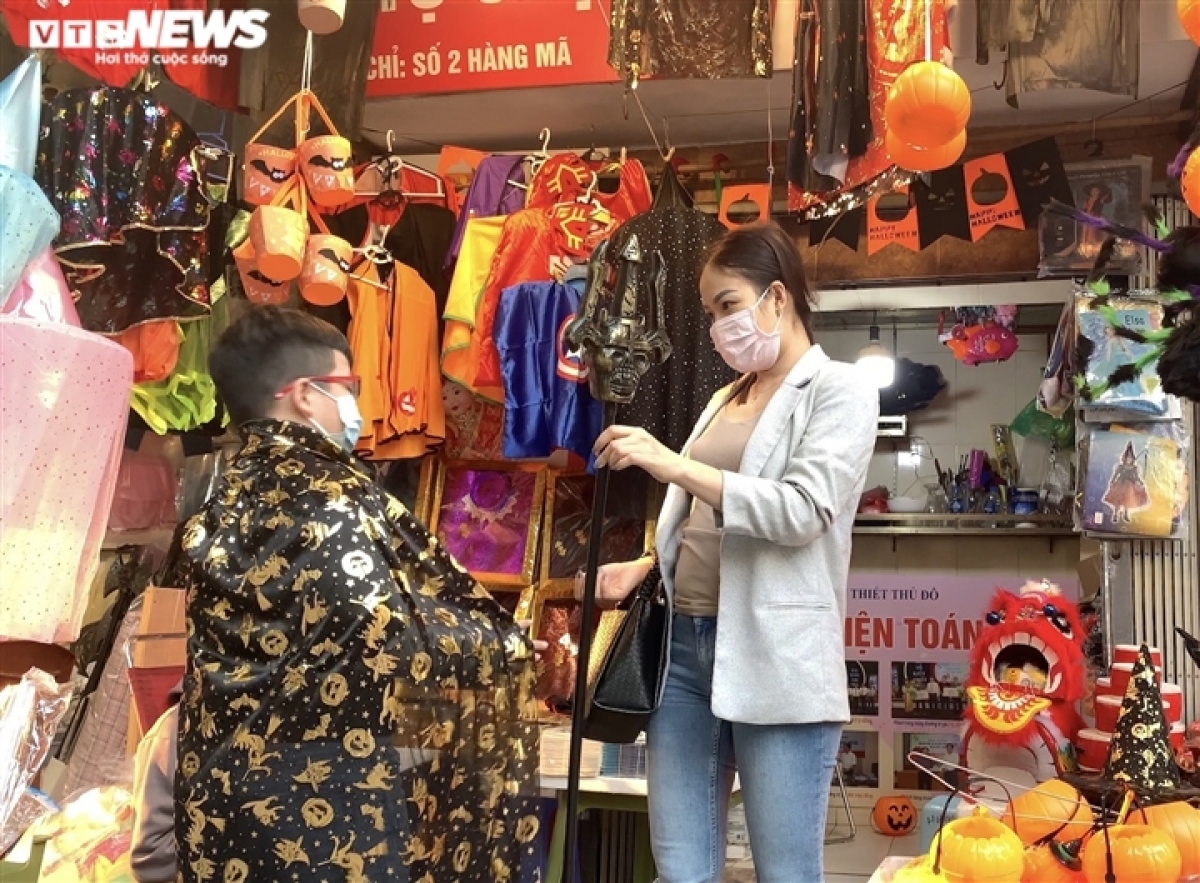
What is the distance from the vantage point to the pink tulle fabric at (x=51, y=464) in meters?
2.28

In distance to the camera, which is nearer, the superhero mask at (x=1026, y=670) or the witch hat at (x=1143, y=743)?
the witch hat at (x=1143, y=743)

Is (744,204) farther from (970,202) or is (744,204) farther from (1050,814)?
(1050,814)

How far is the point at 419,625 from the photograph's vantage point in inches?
70.6

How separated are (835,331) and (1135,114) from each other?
1.92m

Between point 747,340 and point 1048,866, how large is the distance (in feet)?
4.68

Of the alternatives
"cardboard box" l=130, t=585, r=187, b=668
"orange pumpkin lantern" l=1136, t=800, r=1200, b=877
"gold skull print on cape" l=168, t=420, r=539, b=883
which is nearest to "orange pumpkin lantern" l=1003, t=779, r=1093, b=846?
"orange pumpkin lantern" l=1136, t=800, r=1200, b=877

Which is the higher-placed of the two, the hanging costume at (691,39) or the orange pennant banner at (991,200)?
the hanging costume at (691,39)

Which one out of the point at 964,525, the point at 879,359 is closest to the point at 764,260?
the point at 964,525

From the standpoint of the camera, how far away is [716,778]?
1906 mm

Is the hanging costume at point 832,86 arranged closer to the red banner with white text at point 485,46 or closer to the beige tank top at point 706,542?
the red banner with white text at point 485,46

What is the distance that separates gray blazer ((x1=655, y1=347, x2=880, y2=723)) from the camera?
1.78m

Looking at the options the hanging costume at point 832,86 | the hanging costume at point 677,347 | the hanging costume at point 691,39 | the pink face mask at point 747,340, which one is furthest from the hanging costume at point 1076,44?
the pink face mask at point 747,340

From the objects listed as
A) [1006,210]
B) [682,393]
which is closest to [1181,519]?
[1006,210]

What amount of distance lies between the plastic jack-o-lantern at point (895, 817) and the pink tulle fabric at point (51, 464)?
3540 millimetres
